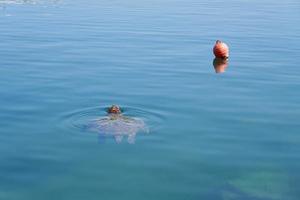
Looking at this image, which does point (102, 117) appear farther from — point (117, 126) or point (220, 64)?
point (220, 64)

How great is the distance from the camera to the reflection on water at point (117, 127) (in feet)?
42.2

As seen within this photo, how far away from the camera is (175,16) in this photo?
31922 mm

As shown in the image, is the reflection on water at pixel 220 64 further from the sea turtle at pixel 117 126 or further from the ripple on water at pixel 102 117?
the sea turtle at pixel 117 126

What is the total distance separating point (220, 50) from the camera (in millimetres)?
Result: 20875

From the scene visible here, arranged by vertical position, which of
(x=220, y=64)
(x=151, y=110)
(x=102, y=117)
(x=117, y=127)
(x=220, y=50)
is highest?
(x=220, y=50)

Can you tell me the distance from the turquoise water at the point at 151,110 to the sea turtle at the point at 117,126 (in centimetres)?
18

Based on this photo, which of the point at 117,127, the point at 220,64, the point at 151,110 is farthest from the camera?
the point at 220,64

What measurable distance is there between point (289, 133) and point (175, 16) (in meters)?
19.3

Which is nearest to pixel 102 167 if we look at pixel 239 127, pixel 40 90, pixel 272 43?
pixel 239 127

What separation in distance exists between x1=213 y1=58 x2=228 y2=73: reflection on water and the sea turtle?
266 inches

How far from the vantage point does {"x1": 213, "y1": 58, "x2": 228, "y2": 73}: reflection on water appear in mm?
19844

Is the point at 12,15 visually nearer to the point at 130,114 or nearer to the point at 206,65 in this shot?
the point at 206,65

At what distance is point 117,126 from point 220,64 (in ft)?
28.0

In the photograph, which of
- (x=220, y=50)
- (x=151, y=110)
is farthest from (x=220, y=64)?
(x=151, y=110)
